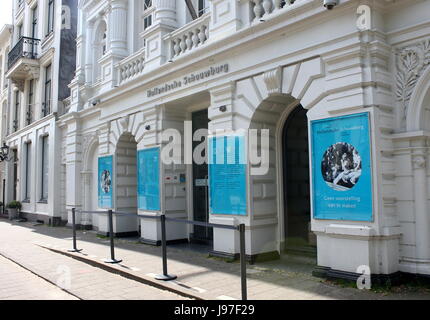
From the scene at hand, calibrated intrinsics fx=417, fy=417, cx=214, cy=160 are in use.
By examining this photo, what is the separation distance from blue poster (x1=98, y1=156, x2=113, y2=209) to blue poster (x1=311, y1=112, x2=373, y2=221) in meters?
8.38

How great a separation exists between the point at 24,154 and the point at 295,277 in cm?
1974

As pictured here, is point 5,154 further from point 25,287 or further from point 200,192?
point 25,287

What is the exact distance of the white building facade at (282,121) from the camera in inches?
261

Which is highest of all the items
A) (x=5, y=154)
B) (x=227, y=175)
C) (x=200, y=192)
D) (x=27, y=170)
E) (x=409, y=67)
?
(x=5, y=154)

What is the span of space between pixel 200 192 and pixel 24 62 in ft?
48.4

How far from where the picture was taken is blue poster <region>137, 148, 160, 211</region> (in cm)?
1146

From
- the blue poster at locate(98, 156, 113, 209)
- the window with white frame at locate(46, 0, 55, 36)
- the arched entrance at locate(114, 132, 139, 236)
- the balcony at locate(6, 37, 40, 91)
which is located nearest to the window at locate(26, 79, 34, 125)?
the balcony at locate(6, 37, 40, 91)

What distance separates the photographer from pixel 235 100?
359 inches

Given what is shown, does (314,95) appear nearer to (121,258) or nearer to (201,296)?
(201,296)

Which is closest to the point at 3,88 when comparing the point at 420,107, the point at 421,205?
the point at 420,107

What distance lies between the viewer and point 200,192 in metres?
11.6

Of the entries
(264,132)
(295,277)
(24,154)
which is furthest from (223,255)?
(24,154)
